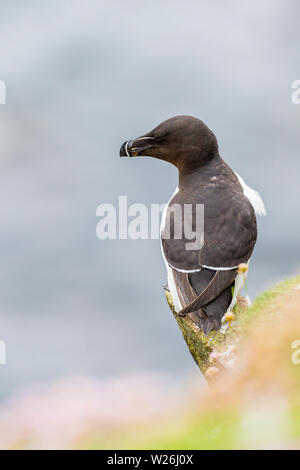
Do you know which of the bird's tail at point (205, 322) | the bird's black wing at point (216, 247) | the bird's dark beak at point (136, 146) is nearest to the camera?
the bird's tail at point (205, 322)

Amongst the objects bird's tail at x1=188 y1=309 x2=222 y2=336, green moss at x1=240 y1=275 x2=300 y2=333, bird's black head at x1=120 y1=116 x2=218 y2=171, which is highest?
bird's black head at x1=120 y1=116 x2=218 y2=171

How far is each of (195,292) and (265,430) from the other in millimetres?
3434

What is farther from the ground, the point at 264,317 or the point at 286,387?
the point at 264,317

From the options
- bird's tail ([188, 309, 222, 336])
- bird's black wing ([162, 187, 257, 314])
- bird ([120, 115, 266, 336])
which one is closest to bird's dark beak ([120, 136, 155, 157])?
bird ([120, 115, 266, 336])

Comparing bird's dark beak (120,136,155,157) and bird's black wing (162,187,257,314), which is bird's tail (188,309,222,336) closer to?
bird's black wing (162,187,257,314)

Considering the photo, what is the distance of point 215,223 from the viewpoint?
9.83m

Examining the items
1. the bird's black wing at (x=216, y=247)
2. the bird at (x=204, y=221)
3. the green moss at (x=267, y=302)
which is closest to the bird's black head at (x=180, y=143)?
the bird at (x=204, y=221)

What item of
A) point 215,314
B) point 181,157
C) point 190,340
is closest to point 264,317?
point 215,314

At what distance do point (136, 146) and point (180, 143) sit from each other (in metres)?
0.74

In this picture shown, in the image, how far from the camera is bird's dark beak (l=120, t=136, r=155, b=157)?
10.7 m

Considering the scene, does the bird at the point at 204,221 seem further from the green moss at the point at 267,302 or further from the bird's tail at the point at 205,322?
the green moss at the point at 267,302

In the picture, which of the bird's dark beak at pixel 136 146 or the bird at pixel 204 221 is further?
the bird's dark beak at pixel 136 146

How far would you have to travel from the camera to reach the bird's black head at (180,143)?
1047 centimetres
